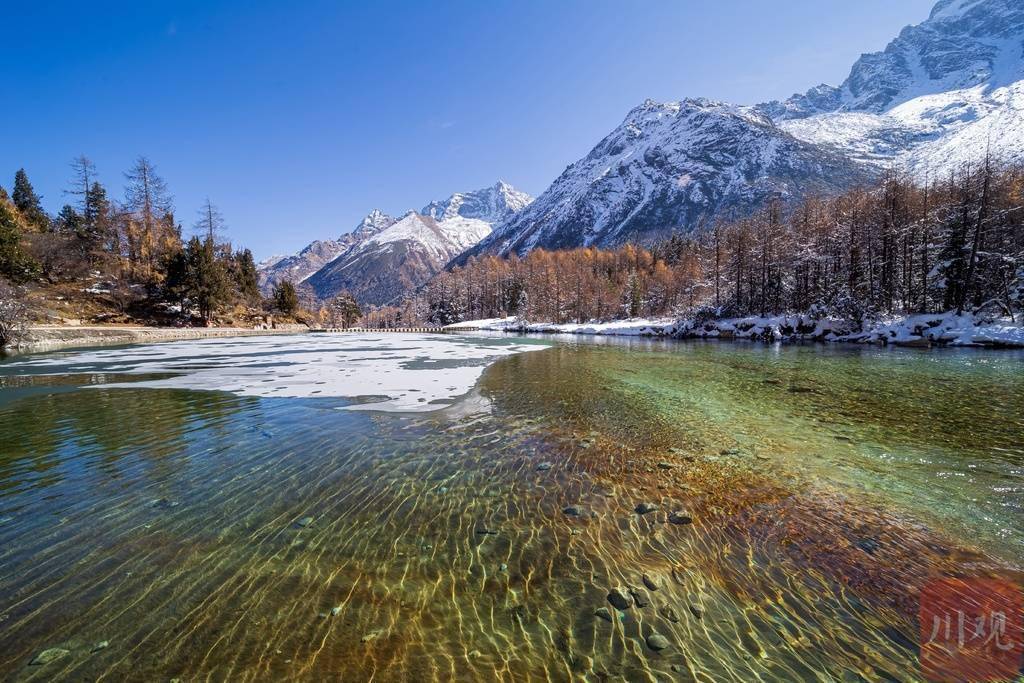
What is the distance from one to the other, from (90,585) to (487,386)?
13.7m

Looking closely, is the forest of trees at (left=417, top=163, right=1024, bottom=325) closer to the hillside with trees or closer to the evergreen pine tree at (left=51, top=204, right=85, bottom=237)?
the hillside with trees

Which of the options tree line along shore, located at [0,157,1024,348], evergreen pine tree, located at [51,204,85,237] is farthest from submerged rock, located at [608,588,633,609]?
evergreen pine tree, located at [51,204,85,237]

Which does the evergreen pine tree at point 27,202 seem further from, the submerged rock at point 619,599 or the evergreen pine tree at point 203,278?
the submerged rock at point 619,599

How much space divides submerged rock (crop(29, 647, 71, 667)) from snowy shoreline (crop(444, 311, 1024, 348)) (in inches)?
1995

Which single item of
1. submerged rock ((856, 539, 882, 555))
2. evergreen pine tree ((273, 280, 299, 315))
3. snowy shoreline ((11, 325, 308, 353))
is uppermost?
evergreen pine tree ((273, 280, 299, 315))

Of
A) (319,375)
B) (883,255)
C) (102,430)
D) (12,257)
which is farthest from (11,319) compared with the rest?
(883,255)

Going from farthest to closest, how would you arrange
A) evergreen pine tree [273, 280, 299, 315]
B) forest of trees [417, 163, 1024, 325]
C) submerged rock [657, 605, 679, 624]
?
evergreen pine tree [273, 280, 299, 315] → forest of trees [417, 163, 1024, 325] → submerged rock [657, 605, 679, 624]

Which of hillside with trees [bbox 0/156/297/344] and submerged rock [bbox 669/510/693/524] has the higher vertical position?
hillside with trees [bbox 0/156/297/344]

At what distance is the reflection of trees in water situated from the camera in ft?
27.1

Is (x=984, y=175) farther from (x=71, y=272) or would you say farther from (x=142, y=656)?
(x=71, y=272)

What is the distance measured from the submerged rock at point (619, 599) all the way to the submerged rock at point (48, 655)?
532cm

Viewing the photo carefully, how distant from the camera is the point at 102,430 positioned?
10.8m

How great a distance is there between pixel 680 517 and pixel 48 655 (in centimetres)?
749

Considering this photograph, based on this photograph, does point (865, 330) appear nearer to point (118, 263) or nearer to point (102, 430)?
point (102, 430)
